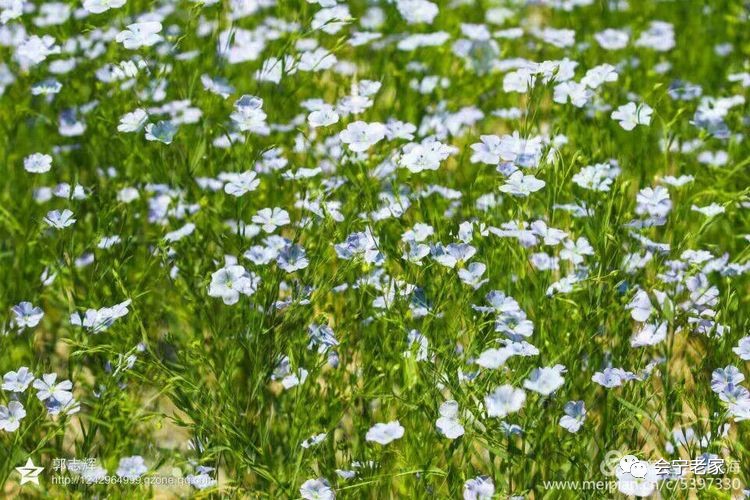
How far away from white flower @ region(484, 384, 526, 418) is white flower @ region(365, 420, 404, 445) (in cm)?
23

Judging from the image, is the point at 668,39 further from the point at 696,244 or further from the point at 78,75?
the point at 78,75

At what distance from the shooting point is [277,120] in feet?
11.9

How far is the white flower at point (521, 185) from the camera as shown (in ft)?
8.40

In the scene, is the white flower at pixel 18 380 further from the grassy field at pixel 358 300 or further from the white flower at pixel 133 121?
the white flower at pixel 133 121

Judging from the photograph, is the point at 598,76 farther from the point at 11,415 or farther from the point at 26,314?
the point at 11,415

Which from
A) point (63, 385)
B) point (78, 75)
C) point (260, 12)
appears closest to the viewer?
point (63, 385)

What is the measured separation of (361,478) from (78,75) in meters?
2.27

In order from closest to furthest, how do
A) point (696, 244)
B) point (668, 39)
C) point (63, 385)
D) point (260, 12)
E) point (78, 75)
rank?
point (63, 385)
point (696, 244)
point (78, 75)
point (668, 39)
point (260, 12)

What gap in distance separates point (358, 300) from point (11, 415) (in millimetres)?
998

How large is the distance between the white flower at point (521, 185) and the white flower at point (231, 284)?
2.41ft

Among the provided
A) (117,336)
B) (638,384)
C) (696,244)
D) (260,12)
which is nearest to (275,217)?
(117,336)

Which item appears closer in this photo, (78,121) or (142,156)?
(142,156)

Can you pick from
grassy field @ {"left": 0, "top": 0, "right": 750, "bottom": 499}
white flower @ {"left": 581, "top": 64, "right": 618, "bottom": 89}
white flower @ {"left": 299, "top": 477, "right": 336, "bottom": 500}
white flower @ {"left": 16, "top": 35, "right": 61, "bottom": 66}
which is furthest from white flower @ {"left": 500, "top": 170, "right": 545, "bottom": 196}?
white flower @ {"left": 16, "top": 35, "right": 61, "bottom": 66}

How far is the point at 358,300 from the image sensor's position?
2.77m
